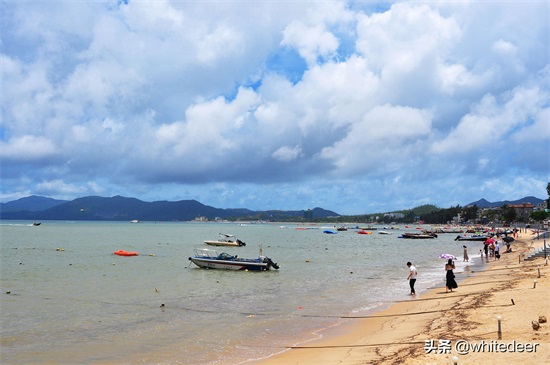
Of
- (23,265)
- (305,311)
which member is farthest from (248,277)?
(23,265)

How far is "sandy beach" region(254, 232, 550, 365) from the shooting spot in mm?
9945

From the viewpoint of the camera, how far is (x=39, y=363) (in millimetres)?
13648

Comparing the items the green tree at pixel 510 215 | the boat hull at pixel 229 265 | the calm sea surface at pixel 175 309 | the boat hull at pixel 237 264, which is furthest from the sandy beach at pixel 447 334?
the green tree at pixel 510 215

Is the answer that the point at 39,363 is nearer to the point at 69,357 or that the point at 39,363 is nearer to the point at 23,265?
the point at 69,357

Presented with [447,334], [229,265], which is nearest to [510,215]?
[229,265]

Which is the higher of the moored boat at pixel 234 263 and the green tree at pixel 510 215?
the green tree at pixel 510 215

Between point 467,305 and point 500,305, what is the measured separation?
1.72 m

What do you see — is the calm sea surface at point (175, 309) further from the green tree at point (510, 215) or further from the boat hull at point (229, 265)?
the green tree at point (510, 215)

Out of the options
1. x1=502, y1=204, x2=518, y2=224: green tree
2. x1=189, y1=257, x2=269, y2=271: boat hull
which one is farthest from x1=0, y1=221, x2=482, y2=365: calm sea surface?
x1=502, y1=204, x2=518, y2=224: green tree

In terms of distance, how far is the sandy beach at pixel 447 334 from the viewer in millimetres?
9945

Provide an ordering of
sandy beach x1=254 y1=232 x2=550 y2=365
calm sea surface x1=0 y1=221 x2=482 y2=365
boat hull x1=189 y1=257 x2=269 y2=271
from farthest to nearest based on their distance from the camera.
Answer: boat hull x1=189 y1=257 x2=269 y2=271 → calm sea surface x1=0 y1=221 x2=482 y2=365 → sandy beach x1=254 y1=232 x2=550 y2=365

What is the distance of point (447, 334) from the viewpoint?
13.0 metres

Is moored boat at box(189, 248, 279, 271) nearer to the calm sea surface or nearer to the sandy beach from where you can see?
the calm sea surface

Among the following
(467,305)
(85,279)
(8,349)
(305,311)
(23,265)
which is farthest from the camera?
(23,265)
